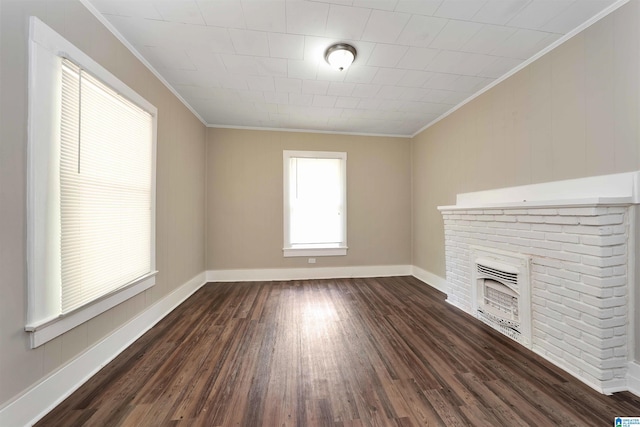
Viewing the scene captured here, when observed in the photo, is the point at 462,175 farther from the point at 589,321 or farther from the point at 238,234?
the point at 238,234

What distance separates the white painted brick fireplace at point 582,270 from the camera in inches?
61.5

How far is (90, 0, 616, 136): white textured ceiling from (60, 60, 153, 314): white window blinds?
2.23ft

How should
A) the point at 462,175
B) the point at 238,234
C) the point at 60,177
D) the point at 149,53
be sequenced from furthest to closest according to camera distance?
the point at 238,234 → the point at 462,175 → the point at 149,53 → the point at 60,177

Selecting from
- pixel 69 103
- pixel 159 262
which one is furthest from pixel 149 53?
pixel 159 262

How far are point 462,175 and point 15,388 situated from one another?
4.34 meters

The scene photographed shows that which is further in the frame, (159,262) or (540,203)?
(159,262)

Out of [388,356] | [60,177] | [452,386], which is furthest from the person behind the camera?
[388,356]

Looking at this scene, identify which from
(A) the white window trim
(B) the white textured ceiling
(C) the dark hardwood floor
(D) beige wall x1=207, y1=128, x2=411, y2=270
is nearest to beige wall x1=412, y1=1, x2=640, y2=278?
(B) the white textured ceiling

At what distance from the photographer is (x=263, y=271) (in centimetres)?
414

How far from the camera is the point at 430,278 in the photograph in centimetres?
386

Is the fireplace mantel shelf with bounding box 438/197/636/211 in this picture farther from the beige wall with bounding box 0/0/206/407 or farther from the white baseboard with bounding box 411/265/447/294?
the beige wall with bounding box 0/0/206/407

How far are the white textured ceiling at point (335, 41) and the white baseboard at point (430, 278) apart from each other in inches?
102

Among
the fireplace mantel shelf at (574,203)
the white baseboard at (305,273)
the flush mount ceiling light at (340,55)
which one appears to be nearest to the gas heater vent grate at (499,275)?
the fireplace mantel shelf at (574,203)

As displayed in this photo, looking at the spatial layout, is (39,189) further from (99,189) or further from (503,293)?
(503,293)
